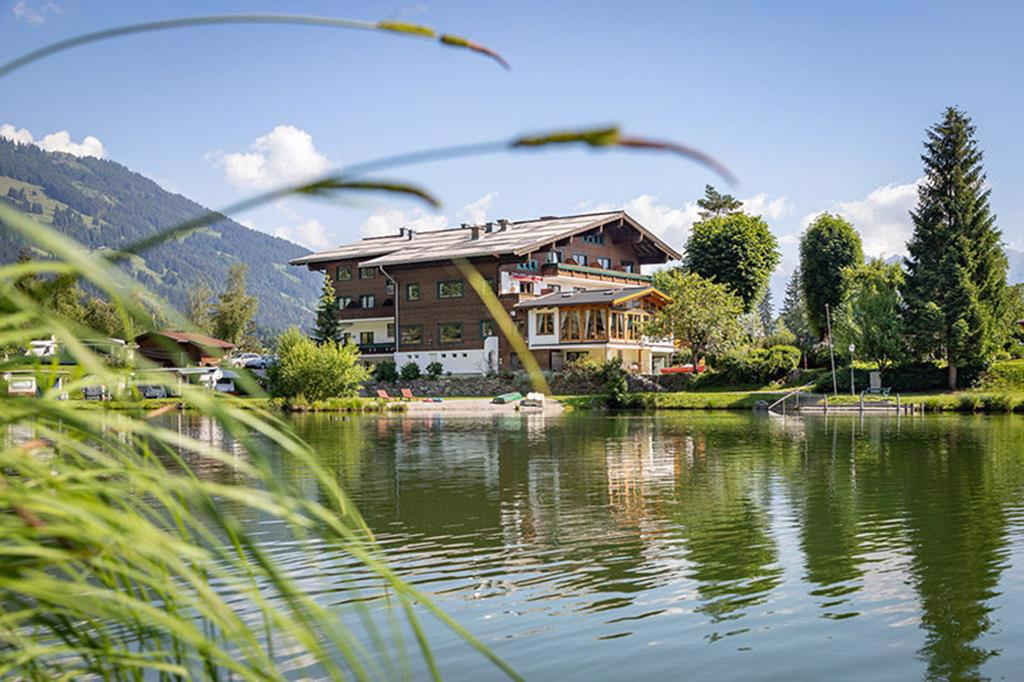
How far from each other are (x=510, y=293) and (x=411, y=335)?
7255 millimetres

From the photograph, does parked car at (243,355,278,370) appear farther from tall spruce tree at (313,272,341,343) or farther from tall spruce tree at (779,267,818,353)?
tall spruce tree at (779,267,818,353)

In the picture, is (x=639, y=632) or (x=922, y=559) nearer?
(x=639, y=632)

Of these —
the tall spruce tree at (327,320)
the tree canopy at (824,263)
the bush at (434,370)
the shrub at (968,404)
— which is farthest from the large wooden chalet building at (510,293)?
the shrub at (968,404)

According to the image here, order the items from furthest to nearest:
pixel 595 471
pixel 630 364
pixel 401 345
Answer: pixel 401 345, pixel 630 364, pixel 595 471

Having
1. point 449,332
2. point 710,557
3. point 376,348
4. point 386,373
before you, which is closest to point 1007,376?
point 449,332

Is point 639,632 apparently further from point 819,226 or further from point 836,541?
point 819,226

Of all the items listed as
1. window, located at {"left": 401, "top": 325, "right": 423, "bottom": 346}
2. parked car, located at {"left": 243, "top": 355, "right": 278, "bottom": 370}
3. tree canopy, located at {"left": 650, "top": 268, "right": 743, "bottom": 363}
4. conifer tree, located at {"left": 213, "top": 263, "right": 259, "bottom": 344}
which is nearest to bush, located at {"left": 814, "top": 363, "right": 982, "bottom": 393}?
tree canopy, located at {"left": 650, "top": 268, "right": 743, "bottom": 363}

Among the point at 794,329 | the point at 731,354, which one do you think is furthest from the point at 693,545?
the point at 794,329

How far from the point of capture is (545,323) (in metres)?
50.7

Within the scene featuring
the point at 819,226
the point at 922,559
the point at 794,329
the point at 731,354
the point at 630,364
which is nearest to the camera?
the point at 922,559

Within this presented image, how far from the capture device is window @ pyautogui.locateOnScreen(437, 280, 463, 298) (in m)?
53.9

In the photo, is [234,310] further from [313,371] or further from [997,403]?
[997,403]

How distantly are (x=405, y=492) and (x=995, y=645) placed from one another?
9383 millimetres

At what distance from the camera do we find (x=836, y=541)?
412 inches
